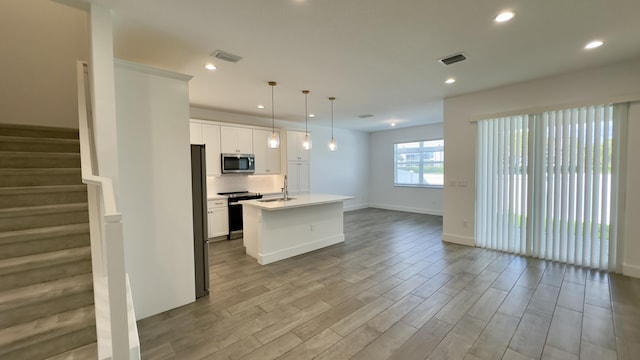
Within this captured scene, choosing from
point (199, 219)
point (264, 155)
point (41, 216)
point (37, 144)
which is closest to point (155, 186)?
point (199, 219)

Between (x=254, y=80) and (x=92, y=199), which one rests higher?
(x=254, y=80)

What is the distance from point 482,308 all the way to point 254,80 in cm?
403

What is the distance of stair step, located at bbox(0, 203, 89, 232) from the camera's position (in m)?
2.02

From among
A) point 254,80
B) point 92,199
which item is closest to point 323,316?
point 92,199

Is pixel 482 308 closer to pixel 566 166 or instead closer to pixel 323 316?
pixel 323 316

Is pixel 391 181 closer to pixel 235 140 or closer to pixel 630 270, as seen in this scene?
pixel 235 140

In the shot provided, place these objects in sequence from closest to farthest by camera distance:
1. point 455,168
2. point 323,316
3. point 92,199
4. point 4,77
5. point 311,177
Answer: point 92,199 < point 323,316 < point 4,77 < point 455,168 < point 311,177

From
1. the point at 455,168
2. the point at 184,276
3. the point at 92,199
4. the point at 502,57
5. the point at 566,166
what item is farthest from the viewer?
the point at 455,168

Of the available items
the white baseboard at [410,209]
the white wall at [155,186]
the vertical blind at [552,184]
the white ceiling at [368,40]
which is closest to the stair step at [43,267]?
the white wall at [155,186]

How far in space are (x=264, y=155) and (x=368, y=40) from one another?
4170 millimetres

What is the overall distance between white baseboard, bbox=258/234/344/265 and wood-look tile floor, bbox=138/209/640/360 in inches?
5.9

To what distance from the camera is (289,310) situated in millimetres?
2627

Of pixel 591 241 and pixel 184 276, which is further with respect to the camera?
pixel 591 241

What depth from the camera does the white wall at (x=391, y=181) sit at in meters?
7.78
